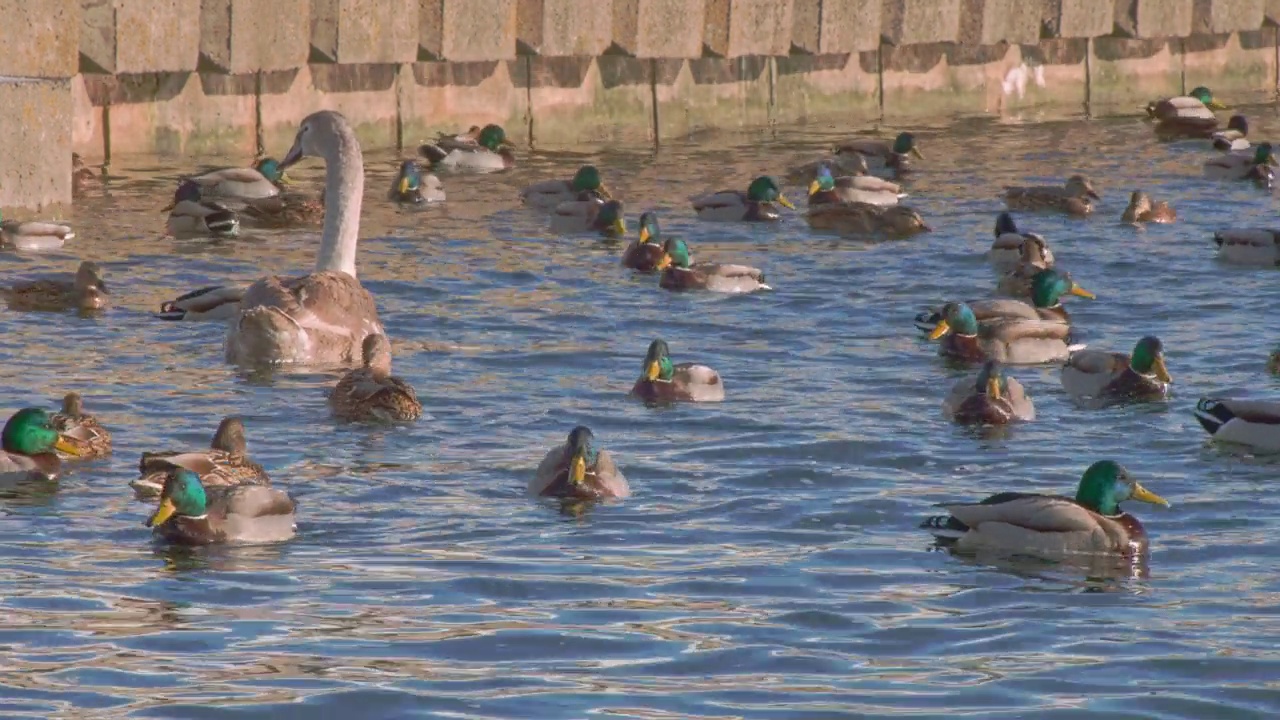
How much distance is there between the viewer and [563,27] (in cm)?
3119

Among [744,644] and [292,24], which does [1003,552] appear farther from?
[292,24]

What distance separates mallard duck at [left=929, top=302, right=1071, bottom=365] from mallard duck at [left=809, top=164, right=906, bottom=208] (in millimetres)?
7239

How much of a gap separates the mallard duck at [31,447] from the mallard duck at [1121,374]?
6.55 metres

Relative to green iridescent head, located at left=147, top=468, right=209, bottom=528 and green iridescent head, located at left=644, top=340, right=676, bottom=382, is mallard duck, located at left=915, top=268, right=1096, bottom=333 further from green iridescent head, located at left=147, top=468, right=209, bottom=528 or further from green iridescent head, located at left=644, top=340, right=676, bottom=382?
green iridescent head, located at left=147, top=468, right=209, bottom=528

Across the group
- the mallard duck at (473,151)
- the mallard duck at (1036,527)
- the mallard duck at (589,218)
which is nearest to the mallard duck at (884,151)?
the mallard duck at (473,151)

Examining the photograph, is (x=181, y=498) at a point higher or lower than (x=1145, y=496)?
higher

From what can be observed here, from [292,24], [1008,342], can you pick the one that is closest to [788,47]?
[292,24]

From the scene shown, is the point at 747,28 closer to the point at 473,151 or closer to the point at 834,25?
the point at 834,25

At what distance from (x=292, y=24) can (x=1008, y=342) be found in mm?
12427

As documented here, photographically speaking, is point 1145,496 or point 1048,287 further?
point 1048,287

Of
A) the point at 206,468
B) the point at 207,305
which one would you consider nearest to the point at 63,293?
the point at 207,305

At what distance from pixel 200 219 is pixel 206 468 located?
34.0 feet

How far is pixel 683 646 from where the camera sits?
1003 cm

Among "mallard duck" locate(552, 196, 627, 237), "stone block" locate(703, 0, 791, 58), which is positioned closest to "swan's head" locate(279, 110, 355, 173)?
"mallard duck" locate(552, 196, 627, 237)
